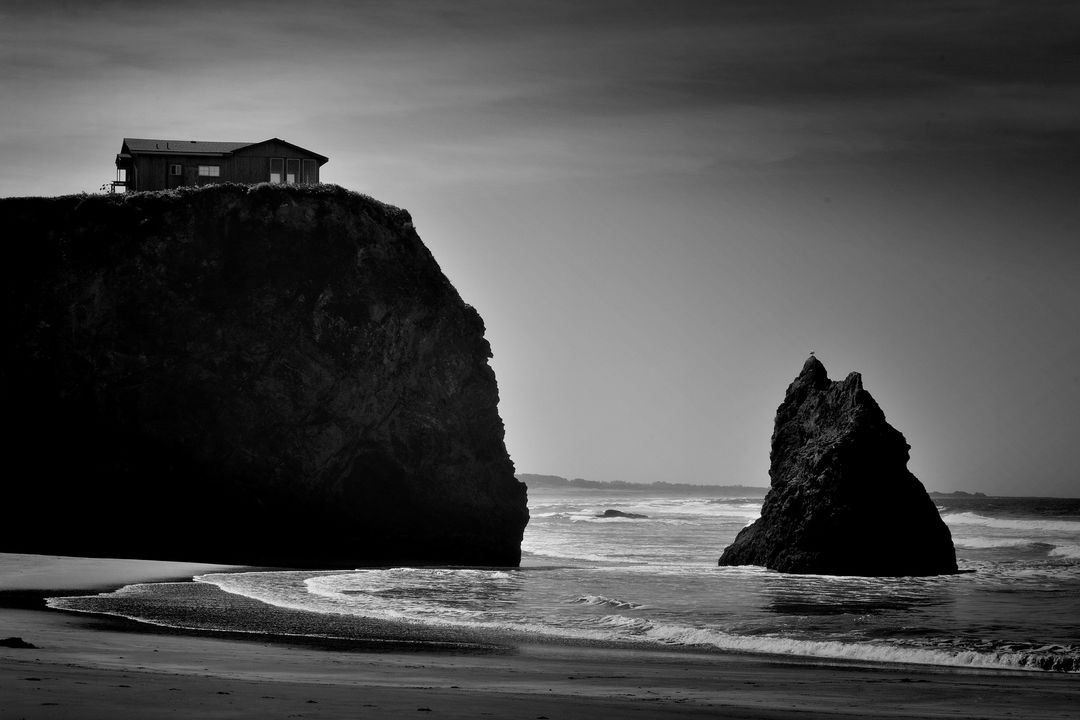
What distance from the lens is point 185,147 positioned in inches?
1866

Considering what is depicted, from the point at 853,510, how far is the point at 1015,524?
174 ft

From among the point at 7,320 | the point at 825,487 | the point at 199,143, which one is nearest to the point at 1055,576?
the point at 825,487

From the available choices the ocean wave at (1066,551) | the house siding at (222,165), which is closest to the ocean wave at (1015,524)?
the ocean wave at (1066,551)

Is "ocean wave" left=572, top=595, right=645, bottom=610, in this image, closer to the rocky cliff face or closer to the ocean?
the ocean

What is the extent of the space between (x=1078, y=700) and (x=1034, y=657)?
3.59 m

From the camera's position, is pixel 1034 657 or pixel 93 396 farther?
pixel 93 396

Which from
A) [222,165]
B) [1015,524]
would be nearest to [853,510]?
[222,165]

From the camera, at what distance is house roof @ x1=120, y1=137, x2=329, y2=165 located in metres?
46.5

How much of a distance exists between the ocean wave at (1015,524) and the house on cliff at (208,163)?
45305 millimetres

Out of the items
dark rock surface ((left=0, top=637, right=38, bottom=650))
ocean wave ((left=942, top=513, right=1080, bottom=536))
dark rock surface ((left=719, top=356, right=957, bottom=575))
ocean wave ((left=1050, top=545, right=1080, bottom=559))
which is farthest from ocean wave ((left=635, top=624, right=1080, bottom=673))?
ocean wave ((left=942, top=513, right=1080, bottom=536))

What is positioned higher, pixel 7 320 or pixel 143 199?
pixel 143 199

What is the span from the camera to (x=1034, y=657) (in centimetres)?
1616

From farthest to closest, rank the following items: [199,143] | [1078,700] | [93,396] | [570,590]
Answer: [199,143] → [93,396] → [570,590] → [1078,700]

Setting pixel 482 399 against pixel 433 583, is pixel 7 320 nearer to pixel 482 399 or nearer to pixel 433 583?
pixel 482 399
